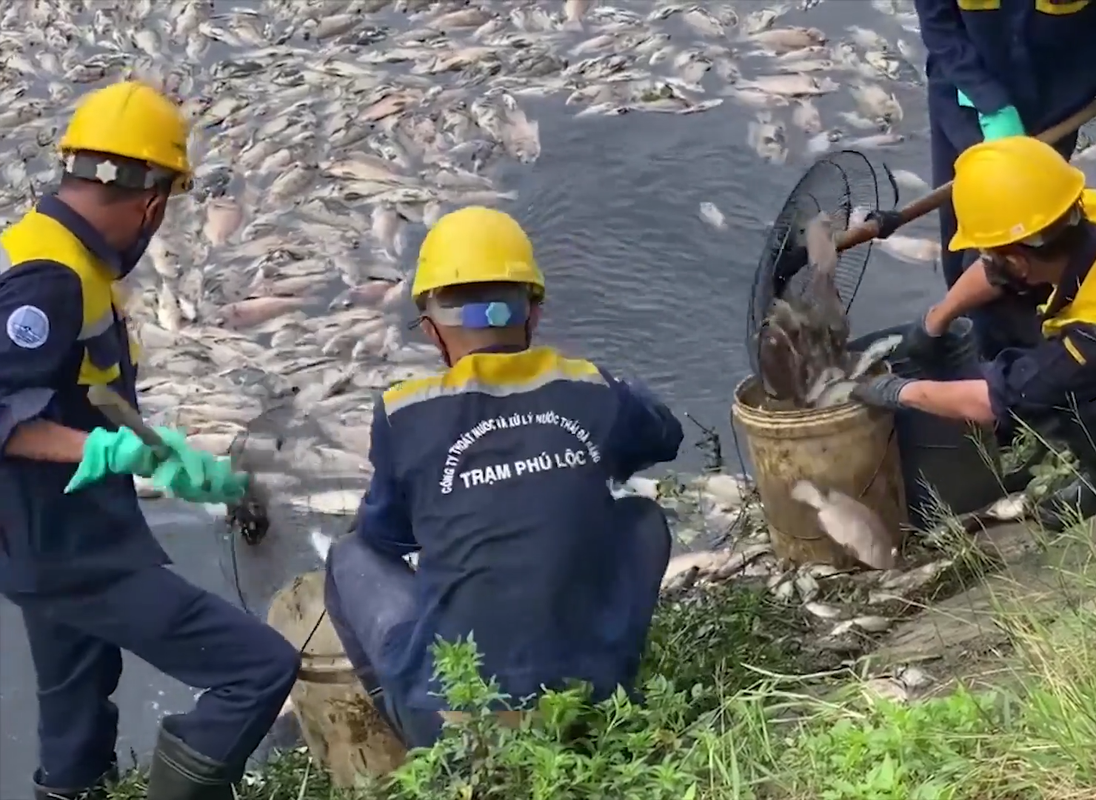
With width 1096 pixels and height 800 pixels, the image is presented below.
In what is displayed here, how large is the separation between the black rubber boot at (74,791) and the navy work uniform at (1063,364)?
2347 mm

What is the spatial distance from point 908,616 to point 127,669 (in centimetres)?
237

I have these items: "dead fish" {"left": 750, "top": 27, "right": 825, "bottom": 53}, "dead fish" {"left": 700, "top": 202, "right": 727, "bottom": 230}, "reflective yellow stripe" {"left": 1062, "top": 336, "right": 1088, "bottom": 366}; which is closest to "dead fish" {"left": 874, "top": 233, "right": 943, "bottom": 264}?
"dead fish" {"left": 700, "top": 202, "right": 727, "bottom": 230}

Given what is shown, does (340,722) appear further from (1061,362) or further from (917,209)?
(917,209)

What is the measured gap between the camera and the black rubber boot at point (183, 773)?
3.11 m

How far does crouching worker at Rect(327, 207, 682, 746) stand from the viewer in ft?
9.13

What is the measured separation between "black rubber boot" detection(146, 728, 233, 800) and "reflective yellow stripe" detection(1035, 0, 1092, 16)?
3.01 meters

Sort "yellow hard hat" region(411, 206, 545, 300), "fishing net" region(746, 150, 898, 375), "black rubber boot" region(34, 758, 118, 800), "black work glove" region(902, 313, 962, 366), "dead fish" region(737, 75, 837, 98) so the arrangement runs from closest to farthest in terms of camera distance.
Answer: "yellow hard hat" region(411, 206, 545, 300)
"black rubber boot" region(34, 758, 118, 800)
"fishing net" region(746, 150, 898, 375)
"black work glove" region(902, 313, 962, 366)
"dead fish" region(737, 75, 837, 98)

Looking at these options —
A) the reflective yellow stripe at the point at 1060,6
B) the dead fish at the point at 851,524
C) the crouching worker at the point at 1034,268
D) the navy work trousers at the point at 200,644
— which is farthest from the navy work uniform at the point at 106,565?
the reflective yellow stripe at the point at 1060,6

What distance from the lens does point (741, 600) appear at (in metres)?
3.63

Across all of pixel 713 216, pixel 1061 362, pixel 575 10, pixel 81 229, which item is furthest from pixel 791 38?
pixel 81 229

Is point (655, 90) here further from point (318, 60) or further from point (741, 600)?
point (741, 600)

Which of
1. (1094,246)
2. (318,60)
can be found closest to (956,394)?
(1094,246)

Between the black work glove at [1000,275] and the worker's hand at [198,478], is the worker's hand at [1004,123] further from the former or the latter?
the worker's hand at [198,478]

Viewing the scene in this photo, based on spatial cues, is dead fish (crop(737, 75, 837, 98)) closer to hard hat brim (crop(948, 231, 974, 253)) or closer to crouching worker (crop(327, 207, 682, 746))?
hard hat brim (crop(948, 231, 974, 253))
